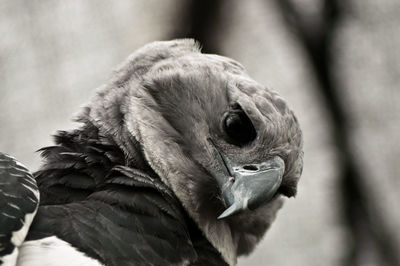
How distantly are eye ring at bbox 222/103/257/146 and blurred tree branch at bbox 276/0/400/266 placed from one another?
1.35 m

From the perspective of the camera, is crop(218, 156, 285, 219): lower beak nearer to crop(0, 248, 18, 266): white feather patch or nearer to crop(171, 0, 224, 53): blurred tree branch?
crop(0, 248, 18, 266): white feather patch

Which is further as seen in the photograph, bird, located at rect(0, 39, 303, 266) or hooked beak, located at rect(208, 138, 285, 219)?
hooked beak, located at rect(208, 138, 285, 219)

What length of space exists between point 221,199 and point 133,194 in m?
0.23

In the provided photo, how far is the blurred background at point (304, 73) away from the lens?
309 cm

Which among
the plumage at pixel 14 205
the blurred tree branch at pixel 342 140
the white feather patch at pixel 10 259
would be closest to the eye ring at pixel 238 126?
the plumage at pixel 14 205

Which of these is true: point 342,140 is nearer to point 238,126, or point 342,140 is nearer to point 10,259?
point 238,126

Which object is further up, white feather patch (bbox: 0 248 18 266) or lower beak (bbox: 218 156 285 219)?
white feather patch (bbox: 0 248 18 266)

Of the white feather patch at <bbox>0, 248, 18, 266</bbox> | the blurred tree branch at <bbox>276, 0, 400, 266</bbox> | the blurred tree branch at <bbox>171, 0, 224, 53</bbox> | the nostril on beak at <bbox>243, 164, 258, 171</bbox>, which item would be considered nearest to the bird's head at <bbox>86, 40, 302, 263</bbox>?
the nostril on beak at <bbox>243, 164, 258, 171</bbox>

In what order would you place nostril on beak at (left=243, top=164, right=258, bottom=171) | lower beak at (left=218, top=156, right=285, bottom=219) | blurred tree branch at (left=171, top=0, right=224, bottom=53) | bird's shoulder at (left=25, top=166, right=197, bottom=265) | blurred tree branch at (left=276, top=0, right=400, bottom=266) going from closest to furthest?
1. bird's shoulder at (left=25, top=166, right=197, bottom=265)
2. lower beak at (left=218, top=156, right=285, bottom=219)
3. nostril on beak at (left=243, top=164, right=258, bottom=171)
4. blurred tree branch at (left=171, top=0, right=224, bottom=53)
5. blurred tree branch at (left=276, top=0, right=400, bottom=266)

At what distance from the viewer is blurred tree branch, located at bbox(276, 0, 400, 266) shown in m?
3.02

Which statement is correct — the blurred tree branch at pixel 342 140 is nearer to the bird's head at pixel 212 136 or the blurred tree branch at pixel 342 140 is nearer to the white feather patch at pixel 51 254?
the bird's head at pixel 212 136

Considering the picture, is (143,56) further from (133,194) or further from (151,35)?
(151,35)

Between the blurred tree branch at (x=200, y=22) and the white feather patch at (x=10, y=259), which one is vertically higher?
the blurred tree branch at (x=200, y=22)

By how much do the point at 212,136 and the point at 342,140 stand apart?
1.60 metres
